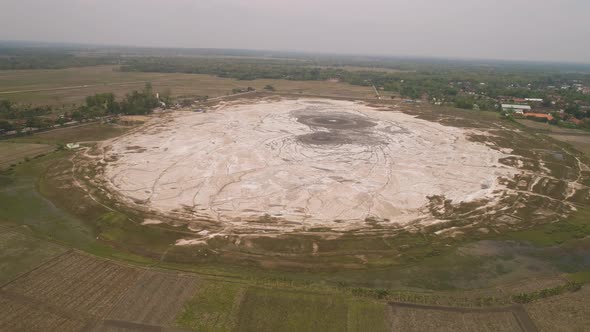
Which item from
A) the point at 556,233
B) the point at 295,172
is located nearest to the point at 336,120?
the point at 295,172

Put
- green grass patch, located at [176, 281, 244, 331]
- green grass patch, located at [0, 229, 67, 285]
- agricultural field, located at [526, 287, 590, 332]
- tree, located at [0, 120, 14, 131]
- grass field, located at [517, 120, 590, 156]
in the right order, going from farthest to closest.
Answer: grass field, located at [517, 120, 590, 156] → tree, located at [0, 120, 14, 131] → green grass patch, located at [0, 229, 67, 285] → agricultural field, located at [526, 287, 590, 332] → green grass patch, located at [176, 281, 244, 331]

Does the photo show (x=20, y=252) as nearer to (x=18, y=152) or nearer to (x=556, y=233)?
(x=18, y=152)

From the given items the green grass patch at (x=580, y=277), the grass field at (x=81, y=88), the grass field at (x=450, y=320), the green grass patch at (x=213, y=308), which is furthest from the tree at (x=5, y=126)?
the green grass patch at (x=580, y=277)

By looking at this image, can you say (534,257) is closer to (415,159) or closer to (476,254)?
(476,254)

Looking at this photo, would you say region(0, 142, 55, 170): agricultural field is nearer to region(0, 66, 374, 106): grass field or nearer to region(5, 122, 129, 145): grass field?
region(5, 122, 129, 145): grass field

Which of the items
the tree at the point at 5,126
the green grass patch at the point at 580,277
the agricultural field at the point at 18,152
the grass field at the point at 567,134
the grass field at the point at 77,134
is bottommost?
the green grass patch at the point at 580,277

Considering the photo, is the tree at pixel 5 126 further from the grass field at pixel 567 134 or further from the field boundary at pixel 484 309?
the grass field at pixel 567 134

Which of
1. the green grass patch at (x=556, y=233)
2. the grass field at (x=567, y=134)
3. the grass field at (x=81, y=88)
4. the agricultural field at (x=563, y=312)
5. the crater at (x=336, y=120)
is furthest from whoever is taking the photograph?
the grass field at (x=81, y=88)

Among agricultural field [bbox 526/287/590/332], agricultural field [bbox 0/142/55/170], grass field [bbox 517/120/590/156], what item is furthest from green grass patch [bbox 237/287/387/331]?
grass field [bbox 517/120/590/156]
